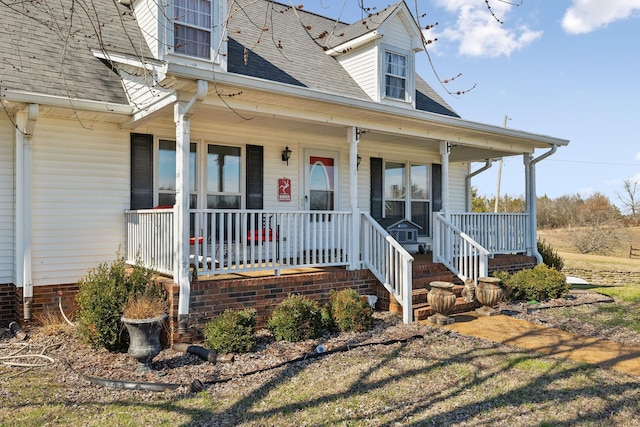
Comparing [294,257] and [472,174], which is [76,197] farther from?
[472,174]

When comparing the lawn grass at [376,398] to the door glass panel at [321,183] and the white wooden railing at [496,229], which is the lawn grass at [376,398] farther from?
the door glass panel at [321,183]

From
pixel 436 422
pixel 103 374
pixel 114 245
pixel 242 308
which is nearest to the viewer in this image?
pixel 436 422

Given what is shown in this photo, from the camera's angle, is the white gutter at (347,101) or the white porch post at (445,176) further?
the white porch post at (445,176)

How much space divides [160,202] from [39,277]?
2120 mm

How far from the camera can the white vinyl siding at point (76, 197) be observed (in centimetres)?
704

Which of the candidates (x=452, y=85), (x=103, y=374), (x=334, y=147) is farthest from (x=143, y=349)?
(x=334, y=147)

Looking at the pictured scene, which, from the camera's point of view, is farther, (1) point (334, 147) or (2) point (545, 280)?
(1) point (334, 147)

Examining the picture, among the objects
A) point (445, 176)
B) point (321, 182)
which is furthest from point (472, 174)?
point (321, 182)

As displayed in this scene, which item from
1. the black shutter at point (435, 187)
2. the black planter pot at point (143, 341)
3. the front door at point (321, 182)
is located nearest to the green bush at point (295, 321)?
the black planter pot at point (143, 341)

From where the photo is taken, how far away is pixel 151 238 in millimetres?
6812

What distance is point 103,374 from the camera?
5.04m

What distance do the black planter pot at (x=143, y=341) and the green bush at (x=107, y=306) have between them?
0.61m

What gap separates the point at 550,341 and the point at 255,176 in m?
5.57

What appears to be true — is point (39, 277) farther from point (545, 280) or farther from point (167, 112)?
point (545, 280)
